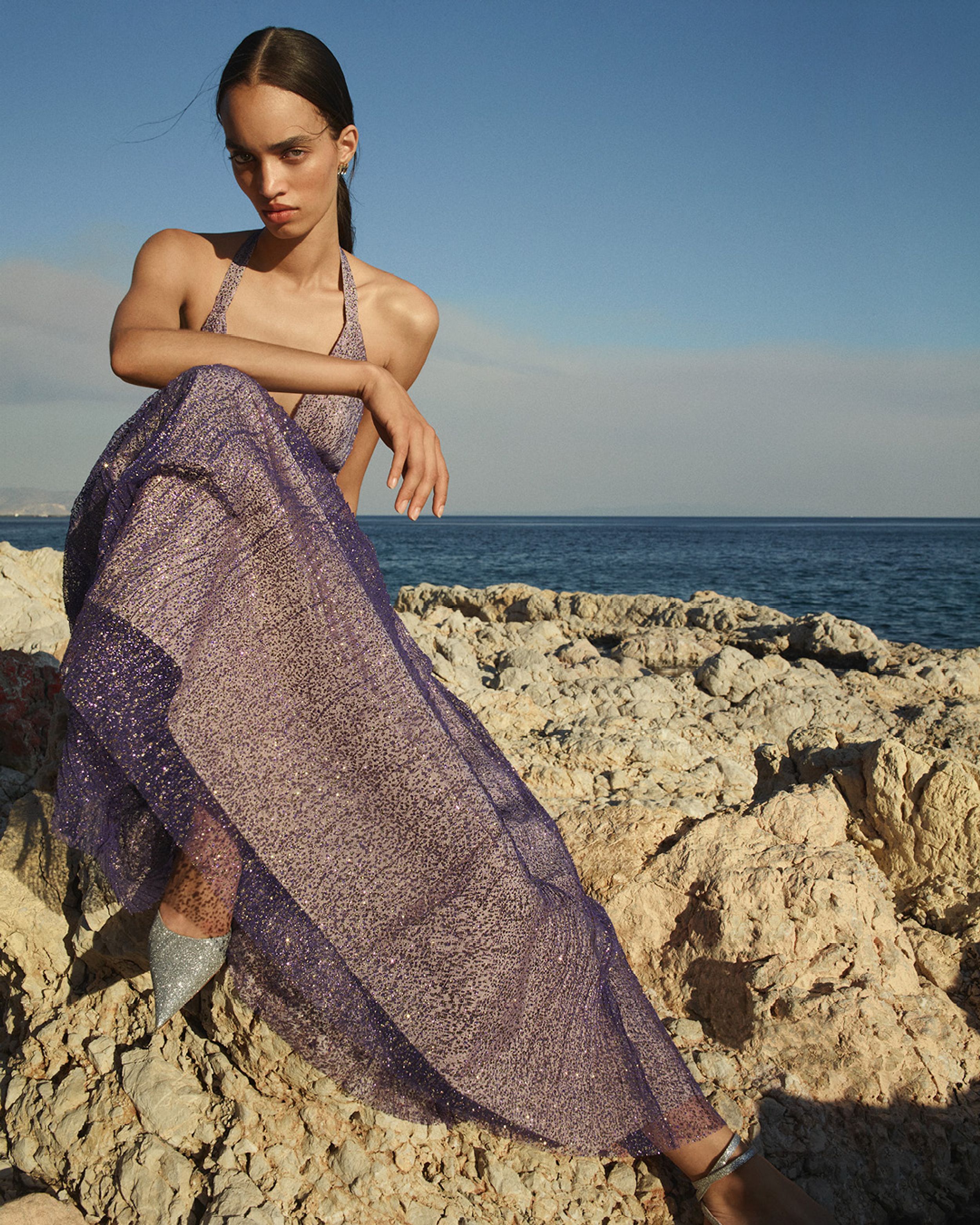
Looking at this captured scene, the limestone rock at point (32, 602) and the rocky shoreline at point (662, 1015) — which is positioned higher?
the limestone rock at point (32, 602)

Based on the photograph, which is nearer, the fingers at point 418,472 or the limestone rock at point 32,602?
the fingers at point 418,472

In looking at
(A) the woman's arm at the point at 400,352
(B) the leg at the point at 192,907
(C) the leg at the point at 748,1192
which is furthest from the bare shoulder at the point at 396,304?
(C) the leg at the point at 748,1192

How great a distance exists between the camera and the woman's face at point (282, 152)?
6.02 ft

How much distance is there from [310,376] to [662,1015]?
1.71 meters

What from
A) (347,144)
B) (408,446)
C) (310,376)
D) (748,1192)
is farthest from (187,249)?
(748,1192)

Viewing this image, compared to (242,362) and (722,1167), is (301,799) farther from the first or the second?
(722,1167)

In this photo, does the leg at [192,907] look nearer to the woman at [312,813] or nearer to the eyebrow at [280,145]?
the woman at [312,813]

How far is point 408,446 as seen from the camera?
171cm

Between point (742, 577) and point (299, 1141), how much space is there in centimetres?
3376

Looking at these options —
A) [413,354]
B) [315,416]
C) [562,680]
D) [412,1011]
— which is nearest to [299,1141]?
[412,1011]

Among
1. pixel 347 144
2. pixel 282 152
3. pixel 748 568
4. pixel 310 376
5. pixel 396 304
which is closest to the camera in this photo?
pixel 310 376

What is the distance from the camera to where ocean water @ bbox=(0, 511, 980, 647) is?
851 inches

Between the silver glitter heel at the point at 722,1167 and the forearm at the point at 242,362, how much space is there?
1.70 m

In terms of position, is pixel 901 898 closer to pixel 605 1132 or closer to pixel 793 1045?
pixel 793 1045
